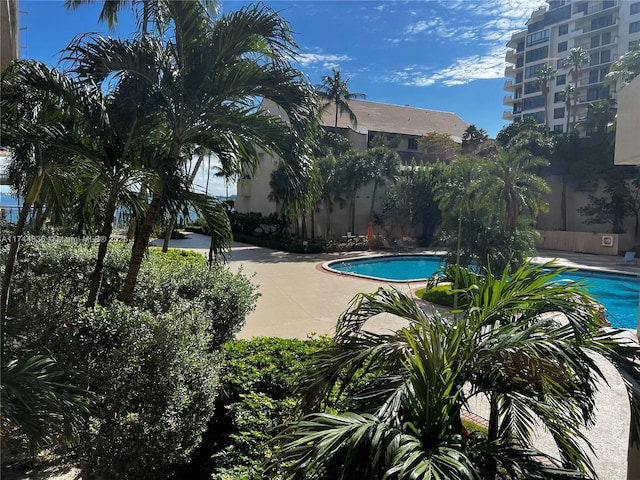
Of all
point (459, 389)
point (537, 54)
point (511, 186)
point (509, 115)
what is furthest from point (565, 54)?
point (459, 389)

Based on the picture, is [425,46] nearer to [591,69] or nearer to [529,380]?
[529,380]

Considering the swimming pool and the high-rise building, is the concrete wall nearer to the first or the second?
the swimming pool

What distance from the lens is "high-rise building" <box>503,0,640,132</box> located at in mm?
48500

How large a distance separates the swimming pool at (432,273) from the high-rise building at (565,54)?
30.5m

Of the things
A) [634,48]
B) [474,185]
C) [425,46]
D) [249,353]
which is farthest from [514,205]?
[634,48]

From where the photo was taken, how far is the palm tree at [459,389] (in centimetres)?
196

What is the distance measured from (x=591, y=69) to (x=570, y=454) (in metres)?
61.9

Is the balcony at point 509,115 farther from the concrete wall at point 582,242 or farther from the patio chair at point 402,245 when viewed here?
the patio chair at point 402,245

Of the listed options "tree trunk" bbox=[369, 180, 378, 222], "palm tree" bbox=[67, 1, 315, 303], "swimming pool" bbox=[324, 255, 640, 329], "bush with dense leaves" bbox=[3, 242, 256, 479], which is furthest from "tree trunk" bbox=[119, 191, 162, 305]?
"tree trunk" bbox=[369, 180, 378, 222]

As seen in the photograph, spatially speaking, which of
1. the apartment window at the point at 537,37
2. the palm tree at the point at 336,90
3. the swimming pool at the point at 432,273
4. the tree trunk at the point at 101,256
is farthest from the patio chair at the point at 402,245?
the apartment window at the point at 537,37

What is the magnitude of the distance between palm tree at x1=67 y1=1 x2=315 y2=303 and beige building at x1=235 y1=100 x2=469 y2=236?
2034cm

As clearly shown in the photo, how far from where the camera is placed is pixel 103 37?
535cm

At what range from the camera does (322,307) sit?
11.3m

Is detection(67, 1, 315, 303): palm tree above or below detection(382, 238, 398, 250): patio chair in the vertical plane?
above
